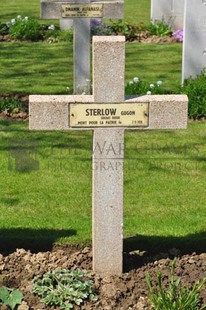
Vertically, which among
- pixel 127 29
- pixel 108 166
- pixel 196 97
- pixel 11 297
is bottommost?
pixel 11 297

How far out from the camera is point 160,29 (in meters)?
15.0

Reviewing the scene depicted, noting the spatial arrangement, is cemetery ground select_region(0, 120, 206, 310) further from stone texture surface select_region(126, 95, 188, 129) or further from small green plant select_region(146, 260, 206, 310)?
stone texture surface select_region(126, 95, 188, 129)

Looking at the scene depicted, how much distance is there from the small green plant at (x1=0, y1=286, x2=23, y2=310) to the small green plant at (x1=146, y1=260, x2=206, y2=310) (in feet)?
2.52

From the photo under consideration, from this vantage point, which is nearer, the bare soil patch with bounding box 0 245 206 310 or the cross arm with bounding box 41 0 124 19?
the bare soil patch with bounding box 0 245 206 310

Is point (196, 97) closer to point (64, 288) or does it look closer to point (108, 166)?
point (108, 166)

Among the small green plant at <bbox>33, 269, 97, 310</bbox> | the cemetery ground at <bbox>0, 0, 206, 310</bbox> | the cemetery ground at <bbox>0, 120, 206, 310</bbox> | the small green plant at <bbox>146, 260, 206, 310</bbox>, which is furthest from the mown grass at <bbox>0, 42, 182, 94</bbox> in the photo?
the small green plant at <bbox>146, 260, 206, 310</bbox>

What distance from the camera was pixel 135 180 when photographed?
7516 mm

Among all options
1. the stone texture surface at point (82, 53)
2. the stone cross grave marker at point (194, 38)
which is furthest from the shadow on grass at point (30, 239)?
the stone cross grave marker at point (194, 38)

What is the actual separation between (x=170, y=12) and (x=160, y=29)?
37 centimetres

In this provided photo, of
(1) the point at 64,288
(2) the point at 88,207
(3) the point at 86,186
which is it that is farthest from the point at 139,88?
(1) the point at 64,288

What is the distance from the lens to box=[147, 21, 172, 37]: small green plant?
14.9 meters

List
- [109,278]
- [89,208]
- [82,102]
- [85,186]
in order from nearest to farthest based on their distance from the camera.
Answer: [82,102] < [109,278] < [89,208] < [85,186]

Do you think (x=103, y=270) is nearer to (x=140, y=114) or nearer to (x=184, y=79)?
(x=140, y=114)

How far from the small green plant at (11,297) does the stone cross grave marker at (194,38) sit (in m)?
5.71
